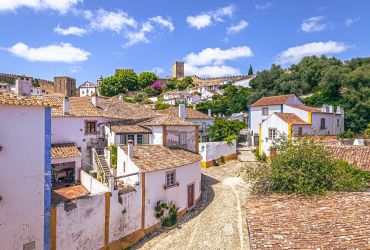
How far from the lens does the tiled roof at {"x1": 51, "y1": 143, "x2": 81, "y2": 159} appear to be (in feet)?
76.1

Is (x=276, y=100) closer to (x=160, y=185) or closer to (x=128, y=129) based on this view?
(x=128, y=129)

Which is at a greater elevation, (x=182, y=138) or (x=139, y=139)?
(x=182, y=138)

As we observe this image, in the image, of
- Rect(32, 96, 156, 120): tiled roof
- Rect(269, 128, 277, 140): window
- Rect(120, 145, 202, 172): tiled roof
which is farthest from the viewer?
Rect(269, 128, 277, 140): window

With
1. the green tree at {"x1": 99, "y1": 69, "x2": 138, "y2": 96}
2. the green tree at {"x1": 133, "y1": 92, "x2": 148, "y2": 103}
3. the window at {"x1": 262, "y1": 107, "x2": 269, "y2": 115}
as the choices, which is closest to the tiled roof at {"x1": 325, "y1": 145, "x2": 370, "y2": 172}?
the window at {"x1": 262, "y1": 107, "x2": 269, "y2": 115}

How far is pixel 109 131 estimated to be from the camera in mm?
28297

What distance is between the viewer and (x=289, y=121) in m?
34.2

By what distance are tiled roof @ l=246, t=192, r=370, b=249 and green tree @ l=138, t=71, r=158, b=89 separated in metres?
83.2

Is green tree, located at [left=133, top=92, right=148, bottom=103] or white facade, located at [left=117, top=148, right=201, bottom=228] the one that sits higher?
green tree, located at [left=133, top=92, right=148, bottom=103]

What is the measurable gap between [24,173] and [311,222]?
1304 centimetres

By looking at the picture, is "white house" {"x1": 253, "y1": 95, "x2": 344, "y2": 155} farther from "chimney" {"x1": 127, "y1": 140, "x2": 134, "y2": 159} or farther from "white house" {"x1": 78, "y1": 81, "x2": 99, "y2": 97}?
"white house" {"x1": 78, "y1": 81, "x2": 99, "y2": 97}

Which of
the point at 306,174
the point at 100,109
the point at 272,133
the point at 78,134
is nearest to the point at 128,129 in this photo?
the point at 78,134

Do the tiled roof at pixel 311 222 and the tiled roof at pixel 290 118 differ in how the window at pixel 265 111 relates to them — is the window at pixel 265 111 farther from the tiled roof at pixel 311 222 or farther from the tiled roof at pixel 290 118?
the tiled roof at pixel 311 222

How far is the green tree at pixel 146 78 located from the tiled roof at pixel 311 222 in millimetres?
83168

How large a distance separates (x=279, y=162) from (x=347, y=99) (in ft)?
126
